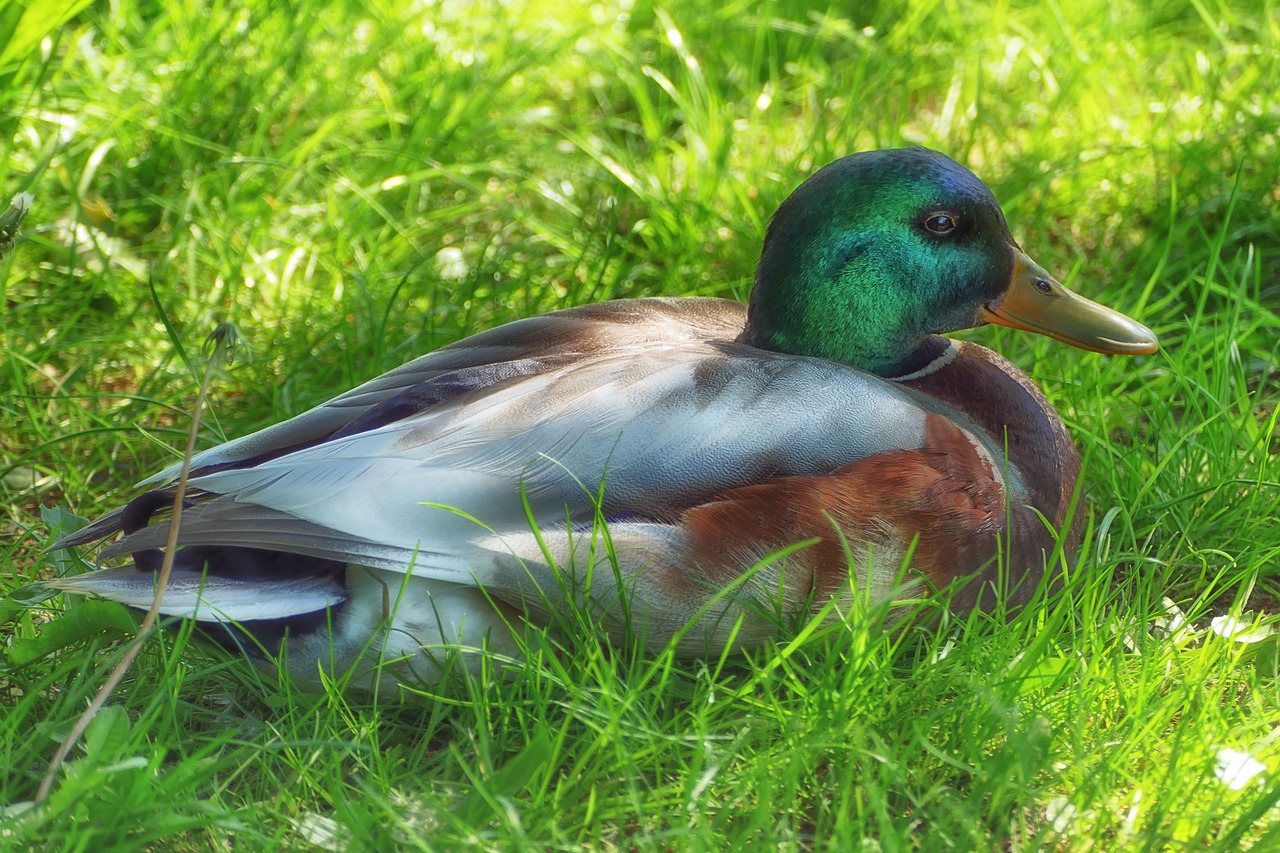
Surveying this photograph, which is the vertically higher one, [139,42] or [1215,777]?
[139,42]

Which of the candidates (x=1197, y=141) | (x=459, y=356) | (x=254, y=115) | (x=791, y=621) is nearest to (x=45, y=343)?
(x=254, y=115)

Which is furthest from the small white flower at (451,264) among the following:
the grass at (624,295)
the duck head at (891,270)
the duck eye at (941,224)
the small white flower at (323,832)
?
the small white flower at (323,832)

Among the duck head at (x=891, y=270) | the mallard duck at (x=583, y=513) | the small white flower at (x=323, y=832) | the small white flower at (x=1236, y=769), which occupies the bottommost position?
the small white flower at (x=1236, y=769)

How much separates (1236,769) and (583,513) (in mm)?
946

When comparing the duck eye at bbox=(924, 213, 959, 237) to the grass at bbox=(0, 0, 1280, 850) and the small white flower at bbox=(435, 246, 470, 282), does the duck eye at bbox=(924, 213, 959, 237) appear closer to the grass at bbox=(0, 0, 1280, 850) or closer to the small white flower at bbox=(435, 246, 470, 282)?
the grass at bbox=(0, 0, 1280, 850)

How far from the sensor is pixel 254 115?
143 inches

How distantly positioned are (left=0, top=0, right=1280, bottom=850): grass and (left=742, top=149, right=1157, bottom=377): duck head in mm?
384

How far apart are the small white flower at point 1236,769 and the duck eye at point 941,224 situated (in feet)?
3.13

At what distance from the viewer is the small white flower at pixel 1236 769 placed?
185 cm

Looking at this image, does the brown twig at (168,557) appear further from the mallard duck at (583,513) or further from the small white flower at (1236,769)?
the small white flower at (1236,769)

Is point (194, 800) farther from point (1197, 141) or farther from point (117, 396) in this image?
point (1197, 141)

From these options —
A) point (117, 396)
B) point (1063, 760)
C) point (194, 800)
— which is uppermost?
point (117, 396)

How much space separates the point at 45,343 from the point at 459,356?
4.14ft

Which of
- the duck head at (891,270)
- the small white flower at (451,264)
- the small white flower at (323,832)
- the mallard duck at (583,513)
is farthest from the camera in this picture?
the small white flower at (451,264)
